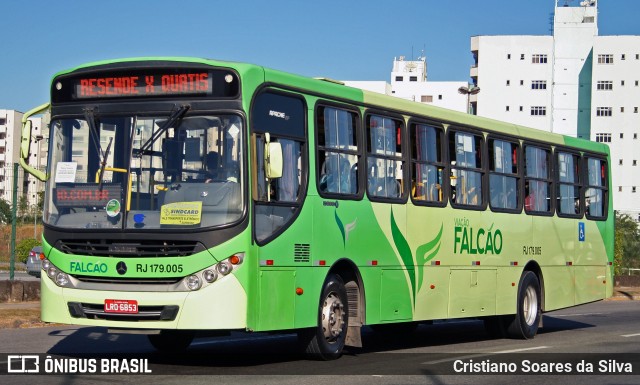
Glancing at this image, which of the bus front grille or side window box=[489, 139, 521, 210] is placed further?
side window box=[489, 139, 521, 210]

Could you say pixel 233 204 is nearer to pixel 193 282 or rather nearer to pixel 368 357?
pixel 193 282

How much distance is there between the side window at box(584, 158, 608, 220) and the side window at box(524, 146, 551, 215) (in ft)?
5.98

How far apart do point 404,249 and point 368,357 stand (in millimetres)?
1788

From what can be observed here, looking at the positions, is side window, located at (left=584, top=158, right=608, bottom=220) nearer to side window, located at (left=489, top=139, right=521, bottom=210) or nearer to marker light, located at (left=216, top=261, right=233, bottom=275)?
side window, located at (left=489, top=139, right=521, bottom=210)

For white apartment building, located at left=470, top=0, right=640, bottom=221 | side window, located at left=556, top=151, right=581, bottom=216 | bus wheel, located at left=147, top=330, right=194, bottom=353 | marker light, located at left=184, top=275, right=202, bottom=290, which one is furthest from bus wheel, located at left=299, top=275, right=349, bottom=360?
white apartment building, located at left=470, top=0, right=640, bottom=221

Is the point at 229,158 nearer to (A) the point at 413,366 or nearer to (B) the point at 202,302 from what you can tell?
(B) the point at 202,302

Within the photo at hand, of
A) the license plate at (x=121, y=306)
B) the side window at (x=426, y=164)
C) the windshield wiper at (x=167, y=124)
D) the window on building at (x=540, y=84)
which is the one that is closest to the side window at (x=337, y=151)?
the side window at (x=426, y=164)

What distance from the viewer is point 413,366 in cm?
1362

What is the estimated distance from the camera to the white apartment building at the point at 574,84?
113500mm

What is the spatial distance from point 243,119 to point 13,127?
15120 centimetres

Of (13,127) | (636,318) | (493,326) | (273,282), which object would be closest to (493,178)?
(493,326)

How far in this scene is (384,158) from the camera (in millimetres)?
15312

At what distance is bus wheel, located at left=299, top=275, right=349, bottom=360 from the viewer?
44.7 ft

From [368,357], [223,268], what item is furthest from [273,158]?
[368,357]
